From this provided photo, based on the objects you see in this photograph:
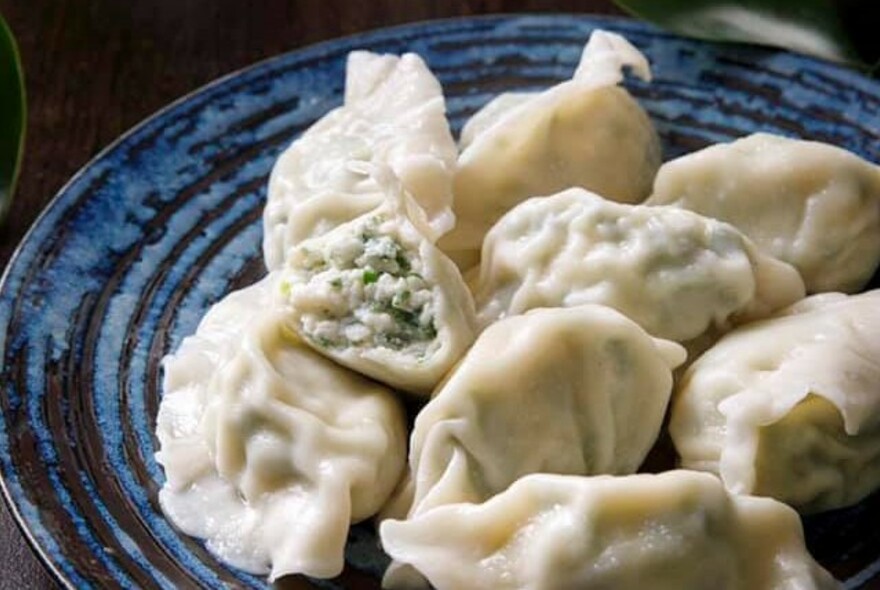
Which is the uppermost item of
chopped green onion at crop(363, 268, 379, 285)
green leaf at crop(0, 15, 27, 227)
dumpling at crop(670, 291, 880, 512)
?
green leaf at crop(0, 15, 27, 227)

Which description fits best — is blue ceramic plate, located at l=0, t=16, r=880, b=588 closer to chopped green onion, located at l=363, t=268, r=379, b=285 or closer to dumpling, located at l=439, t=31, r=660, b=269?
dumpling, located at l=439, t=31, r=660, b=269

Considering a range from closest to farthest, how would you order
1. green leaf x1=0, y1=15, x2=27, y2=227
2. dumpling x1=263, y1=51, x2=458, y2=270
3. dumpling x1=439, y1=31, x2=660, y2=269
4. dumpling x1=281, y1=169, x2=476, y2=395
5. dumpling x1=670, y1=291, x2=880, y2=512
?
dumpling x1=670, y1=291, x2=880, y2=512, dumpling x1=281, y1=169, x2=476, y2=395, dumpling x1=263, y1=51, x2=458, y2=270, dumpling x1=439, y1=31, x2=660, y2=269, green leaf x1=0, y1=15, x2=27, y2=227

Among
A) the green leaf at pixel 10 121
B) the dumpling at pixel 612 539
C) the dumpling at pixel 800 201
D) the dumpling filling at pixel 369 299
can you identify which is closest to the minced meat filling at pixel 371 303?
the dumpling filling at pixel 369 299

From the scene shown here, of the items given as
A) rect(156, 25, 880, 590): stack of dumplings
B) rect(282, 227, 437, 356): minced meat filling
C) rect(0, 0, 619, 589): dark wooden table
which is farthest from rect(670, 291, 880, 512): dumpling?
rect(0, 0, 619, 589): dark wooden table

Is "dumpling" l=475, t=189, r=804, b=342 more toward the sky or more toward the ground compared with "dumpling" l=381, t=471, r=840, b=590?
more toward the sky

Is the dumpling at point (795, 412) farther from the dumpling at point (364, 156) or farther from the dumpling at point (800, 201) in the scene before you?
the dumpling at point (364, 156)

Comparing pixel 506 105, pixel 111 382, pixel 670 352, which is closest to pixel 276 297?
pixel 111 382
